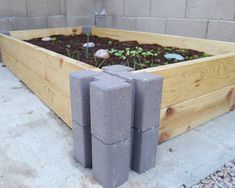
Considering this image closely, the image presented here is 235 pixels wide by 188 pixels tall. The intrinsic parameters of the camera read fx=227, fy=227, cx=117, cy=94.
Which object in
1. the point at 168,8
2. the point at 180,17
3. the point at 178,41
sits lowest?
the point at 178,41

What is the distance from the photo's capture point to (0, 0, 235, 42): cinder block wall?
241 cm

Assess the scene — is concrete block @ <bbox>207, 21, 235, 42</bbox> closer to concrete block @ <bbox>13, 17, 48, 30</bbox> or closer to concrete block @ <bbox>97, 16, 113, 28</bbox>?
concrete block @ <bbox>97, 16, 113, 28</bbox>

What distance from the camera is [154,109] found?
1163 millimetres

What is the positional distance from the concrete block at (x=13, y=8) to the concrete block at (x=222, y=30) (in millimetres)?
2726

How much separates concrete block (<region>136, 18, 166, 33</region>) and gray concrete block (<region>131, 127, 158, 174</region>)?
2.13 metres

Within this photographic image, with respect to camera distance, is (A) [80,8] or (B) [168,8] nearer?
(B) [168,8]

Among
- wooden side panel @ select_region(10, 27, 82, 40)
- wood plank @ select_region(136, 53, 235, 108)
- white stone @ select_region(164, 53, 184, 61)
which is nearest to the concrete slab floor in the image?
wood plank @ select_region(136, 53, 235, 108)

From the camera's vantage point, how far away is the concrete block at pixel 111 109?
3.20 ft

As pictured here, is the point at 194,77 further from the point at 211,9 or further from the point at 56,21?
the point at 56,21

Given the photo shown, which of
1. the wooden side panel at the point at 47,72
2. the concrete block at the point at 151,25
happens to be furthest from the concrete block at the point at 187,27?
the wooden side panel at the point at 47,72

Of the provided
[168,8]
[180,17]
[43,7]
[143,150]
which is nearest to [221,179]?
[143,150]

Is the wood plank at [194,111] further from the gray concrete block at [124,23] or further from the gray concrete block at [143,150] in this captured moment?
the gray concrete block at [124,23]

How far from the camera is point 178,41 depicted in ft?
8.10

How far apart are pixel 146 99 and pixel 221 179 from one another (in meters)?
0.60
